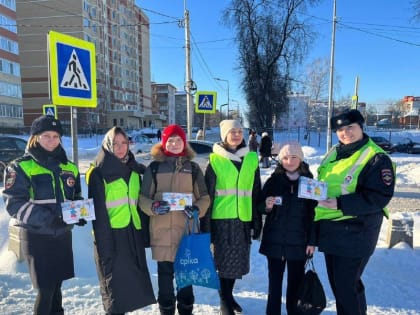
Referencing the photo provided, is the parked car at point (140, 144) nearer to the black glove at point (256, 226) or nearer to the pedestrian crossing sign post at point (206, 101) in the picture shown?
the pedestrian crossing sign post at point (206, 101)

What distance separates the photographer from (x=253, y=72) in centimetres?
2927

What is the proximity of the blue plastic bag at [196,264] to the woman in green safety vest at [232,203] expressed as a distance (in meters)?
0.27

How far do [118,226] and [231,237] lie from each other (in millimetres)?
1097

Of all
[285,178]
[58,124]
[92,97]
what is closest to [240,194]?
[285,178]

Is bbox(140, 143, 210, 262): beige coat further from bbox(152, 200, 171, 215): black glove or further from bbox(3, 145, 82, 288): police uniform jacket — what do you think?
bbox(3, 145, 82, 288): police uniform jacket

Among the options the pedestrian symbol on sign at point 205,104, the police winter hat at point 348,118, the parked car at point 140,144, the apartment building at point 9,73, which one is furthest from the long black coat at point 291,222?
the apartment building at point 9,73

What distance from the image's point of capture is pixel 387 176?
2438 mm

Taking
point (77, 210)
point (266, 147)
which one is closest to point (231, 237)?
point (77, 210)

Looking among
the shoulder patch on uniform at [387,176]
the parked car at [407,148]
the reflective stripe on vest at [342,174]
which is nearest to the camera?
the shoulder patch on uniform at [387,176]

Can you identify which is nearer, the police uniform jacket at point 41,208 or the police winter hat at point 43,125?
the police uniform jacket at point 41,208

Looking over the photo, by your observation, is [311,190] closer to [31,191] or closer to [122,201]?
[122,201]

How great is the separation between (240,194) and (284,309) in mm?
1342

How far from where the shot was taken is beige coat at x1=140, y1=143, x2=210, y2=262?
9.46ft

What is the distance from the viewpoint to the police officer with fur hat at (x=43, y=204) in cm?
249
